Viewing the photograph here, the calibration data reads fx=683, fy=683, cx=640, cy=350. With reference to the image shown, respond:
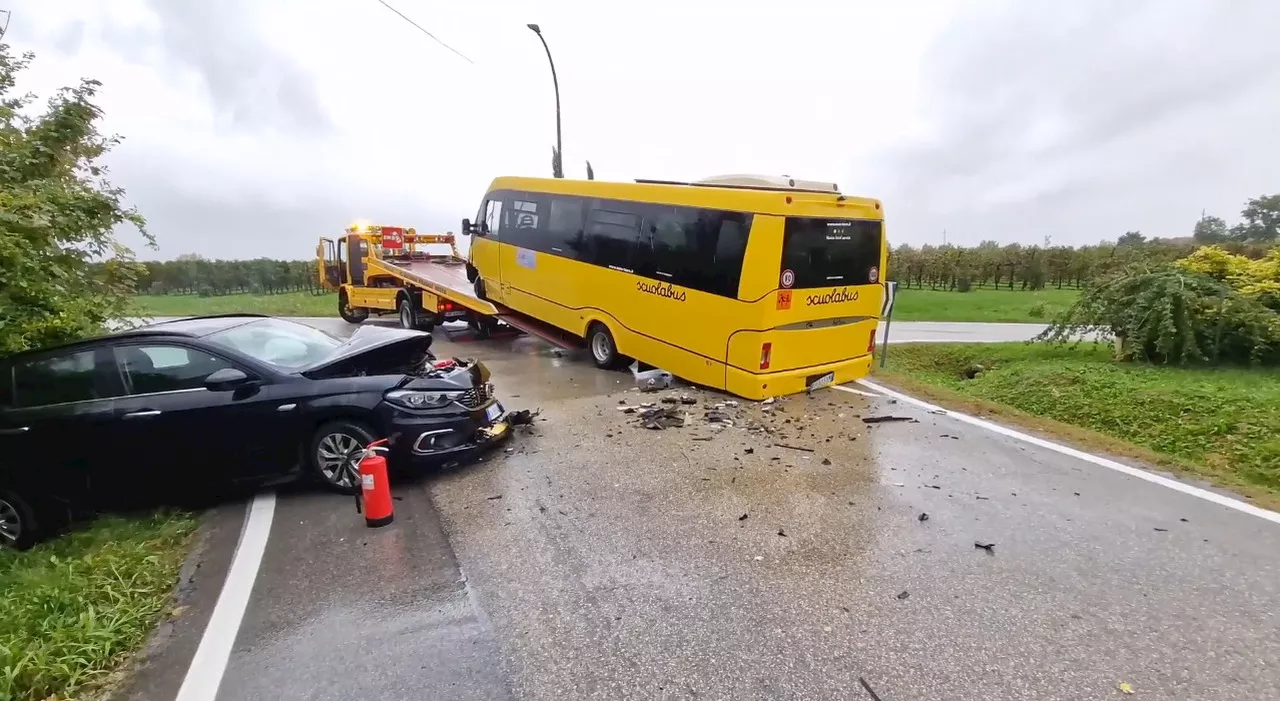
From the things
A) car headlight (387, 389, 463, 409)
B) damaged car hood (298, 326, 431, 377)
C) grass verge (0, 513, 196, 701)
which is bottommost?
grass verge (0, 513, 196, 701)

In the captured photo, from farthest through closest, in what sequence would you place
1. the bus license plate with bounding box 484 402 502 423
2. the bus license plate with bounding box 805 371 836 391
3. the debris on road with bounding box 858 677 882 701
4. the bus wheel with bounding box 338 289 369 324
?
the bus wheel with bounding box 338 289 369 324
the bus license plate with bounding box 805 371 836 391
the bus license plate with bounding box 484 402 502 423
the debris on road with bounding box 858 677 882 701

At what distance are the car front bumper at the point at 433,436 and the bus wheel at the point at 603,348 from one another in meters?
4.21

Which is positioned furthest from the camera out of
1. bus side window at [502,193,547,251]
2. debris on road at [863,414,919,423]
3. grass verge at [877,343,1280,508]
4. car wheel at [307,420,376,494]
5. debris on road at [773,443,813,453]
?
bus side window at [502,193,547,251]

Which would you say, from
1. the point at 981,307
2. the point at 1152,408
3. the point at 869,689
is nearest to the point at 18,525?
the point at 869,689

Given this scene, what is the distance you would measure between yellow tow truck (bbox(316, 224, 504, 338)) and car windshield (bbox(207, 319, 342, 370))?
7.11 metres

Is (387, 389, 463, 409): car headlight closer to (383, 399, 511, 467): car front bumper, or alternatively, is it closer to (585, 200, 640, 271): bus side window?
(383, 399, 511, 467): car front bumper

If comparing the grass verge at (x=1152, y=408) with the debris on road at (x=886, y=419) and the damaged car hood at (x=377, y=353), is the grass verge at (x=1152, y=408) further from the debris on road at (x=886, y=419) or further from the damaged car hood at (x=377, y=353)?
the damaged car hood at (x=377, y=353)

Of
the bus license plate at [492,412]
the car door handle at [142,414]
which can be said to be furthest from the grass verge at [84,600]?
the bus license plate at [492,412]

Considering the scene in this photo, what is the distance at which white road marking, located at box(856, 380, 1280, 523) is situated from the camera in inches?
194

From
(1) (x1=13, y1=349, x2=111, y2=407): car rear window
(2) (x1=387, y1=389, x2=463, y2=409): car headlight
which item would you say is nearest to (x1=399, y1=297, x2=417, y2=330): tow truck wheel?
(1) (x1=13, y1=349, x2=111, y2=407): car rear window

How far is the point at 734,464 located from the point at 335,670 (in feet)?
12.1

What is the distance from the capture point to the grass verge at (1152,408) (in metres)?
5.98

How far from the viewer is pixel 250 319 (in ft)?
21.0

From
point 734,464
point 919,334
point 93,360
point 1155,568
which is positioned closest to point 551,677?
point 734,464
